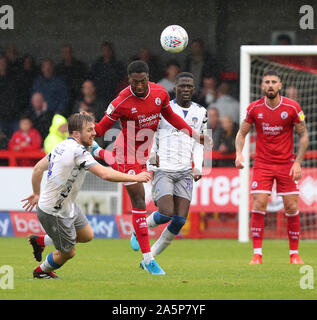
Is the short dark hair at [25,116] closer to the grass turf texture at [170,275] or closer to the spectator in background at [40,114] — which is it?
the spectator in background at [40,114]

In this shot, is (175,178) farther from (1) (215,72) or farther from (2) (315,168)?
(1) (215,72)

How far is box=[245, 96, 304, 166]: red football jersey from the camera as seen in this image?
9930mm

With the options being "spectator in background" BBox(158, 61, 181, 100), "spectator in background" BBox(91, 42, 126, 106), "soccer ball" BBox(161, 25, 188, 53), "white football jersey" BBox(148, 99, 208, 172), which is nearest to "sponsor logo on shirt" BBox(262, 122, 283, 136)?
"white football jersey" BBox(148, 99, 208, 172)

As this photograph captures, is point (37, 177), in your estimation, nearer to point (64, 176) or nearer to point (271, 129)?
point (64, 176)

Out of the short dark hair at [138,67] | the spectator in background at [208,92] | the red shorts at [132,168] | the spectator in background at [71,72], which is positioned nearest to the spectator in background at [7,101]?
the spectator in background at [71,72]

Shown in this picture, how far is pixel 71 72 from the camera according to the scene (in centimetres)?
1584

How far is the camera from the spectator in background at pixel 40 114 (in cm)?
1542

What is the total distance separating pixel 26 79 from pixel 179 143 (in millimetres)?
6994

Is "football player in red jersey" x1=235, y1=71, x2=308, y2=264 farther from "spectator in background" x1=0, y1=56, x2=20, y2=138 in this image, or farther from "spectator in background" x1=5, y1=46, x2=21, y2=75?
"spectator in background" x1=5, y1=46, x2=21, y2=75

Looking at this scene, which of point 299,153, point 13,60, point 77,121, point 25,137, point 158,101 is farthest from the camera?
Answer: point 13,60

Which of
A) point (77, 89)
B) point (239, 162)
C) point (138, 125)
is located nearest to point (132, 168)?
point (138, 125)

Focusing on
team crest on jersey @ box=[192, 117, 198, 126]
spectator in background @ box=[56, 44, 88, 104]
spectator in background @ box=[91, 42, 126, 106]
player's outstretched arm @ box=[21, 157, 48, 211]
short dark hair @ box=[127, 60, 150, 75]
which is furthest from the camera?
spectator in background @ box=[56, 44, 88, 104]

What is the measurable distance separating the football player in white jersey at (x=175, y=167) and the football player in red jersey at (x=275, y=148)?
0.58 m

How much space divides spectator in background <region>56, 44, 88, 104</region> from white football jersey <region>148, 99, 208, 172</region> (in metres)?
6.16
